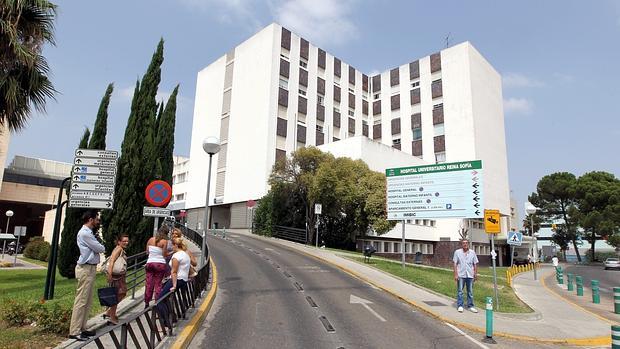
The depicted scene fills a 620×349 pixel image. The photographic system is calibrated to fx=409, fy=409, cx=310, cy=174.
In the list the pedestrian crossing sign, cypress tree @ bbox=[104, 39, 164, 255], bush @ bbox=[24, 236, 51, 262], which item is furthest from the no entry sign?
bush @ bbox=[24, 236, 51, 262]

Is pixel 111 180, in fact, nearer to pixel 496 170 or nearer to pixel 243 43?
pixel 243 43

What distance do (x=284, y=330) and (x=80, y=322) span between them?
3.87m

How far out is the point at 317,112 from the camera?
Answer: 49969 millimetres

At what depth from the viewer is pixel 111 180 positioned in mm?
9594

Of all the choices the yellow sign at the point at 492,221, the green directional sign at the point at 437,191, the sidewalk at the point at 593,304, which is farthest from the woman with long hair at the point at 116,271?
the sidewalk at the point at 593,304

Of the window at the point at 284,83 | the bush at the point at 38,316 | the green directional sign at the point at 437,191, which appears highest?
the window at the point at 284,83

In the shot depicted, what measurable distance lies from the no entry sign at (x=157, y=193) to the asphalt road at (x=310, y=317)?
3.01 meters

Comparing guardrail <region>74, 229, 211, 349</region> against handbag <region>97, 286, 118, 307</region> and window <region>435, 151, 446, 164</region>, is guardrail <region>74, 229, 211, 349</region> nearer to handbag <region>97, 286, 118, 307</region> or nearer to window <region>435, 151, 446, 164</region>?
handbag <region>97, 286, 118, 307</region>

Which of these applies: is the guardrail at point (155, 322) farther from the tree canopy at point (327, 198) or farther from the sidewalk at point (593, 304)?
the tree canopy at point (327, 198)

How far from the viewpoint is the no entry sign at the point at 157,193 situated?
10085mm

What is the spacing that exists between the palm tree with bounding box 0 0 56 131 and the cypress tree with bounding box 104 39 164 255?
5.52 meters

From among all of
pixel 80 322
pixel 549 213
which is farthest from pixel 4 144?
pixel 549 213

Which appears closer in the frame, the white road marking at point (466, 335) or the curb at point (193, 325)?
the curb at point (193, 325)

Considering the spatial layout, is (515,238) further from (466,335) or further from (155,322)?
(155,322)
